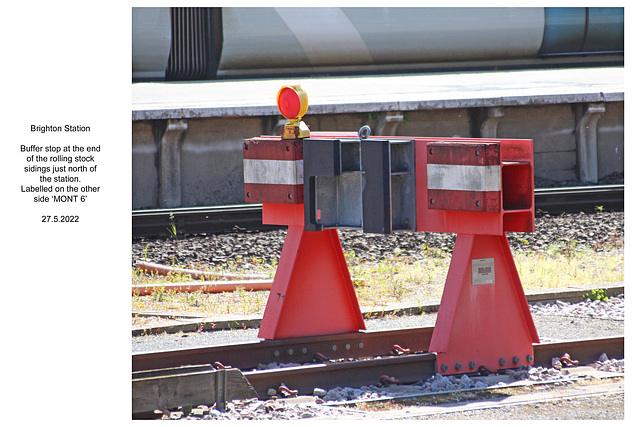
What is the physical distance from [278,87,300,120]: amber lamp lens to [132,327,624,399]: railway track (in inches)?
62.8

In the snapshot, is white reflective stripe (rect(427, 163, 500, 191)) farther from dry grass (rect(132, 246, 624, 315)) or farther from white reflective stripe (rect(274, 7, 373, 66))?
white reflective stripe (rect(274, 7, 373, 66))

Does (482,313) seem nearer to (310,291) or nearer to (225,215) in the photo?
(310,291)

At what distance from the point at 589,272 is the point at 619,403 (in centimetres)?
387

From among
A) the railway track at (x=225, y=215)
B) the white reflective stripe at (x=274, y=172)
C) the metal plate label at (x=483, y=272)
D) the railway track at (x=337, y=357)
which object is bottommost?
the railway track at (x=337, y=357)

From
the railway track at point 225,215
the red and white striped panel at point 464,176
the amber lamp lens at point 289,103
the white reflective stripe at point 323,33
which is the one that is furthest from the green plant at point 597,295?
the white reflective stripe at point 323,33

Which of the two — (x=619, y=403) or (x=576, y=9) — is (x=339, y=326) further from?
(x=576, y=9)

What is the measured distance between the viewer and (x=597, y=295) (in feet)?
24.6

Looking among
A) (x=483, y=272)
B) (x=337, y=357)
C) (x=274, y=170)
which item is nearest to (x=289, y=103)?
(x=274, y=170)

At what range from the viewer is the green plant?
24.5 feet

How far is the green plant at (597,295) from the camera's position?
7.48 meters

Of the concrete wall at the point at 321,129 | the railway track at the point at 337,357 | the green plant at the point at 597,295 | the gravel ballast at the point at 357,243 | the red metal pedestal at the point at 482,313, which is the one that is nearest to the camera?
the railway track at the point at 337,357

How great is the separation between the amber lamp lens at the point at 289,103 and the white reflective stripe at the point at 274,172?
342 millimetres

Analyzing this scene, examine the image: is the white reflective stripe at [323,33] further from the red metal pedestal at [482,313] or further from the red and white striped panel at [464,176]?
the red and white striped panel at [464,176]

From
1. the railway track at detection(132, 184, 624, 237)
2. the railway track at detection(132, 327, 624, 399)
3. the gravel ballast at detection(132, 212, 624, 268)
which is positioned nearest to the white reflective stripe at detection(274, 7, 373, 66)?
the railway track at detection(132, 184, 624, 237)
